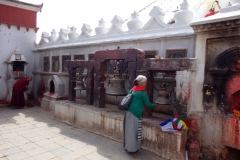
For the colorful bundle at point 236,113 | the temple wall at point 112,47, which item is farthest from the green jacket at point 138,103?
the temple wall at point 112,47

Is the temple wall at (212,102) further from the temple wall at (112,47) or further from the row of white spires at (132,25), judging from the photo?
the row of white spires at (132,25)

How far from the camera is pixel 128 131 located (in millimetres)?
4895

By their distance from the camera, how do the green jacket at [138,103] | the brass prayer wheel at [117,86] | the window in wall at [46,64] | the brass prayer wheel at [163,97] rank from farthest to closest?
1. the window in wall at [46,64]
2. the brass prayer wheel at [117,86]
3. the brass prayer wheel at [163,97]
4. the green jacket at [138,103]

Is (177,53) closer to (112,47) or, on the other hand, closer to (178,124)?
(178,124)

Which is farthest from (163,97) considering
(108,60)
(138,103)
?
(108,60)

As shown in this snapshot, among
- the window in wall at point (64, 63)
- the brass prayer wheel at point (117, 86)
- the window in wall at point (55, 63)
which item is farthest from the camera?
the window in wall at point (55, 63)

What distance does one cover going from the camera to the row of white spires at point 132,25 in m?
6.07

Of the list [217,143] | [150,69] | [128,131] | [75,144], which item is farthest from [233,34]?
[75,144]

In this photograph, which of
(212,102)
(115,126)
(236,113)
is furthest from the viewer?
(115,126)

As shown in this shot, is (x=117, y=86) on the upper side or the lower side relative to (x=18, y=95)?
upper

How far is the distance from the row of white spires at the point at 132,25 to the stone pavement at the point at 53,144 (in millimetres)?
4118

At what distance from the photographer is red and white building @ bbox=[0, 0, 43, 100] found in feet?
38.1

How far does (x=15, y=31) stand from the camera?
12.1 metres

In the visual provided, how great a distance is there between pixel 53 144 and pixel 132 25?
499 centimetres
